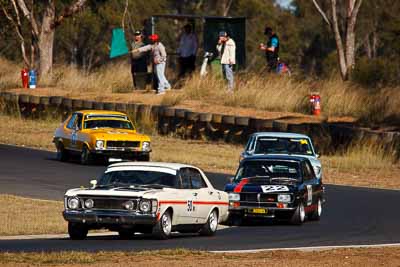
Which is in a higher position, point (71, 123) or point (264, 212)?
point (71, 123)

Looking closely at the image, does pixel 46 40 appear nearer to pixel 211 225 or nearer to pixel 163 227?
pixel 211 225

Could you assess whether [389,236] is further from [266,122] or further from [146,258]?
[266,122]

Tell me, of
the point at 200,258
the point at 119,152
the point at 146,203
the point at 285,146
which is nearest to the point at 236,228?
the point at 146,203

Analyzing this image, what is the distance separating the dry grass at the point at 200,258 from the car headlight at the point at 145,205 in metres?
1.64

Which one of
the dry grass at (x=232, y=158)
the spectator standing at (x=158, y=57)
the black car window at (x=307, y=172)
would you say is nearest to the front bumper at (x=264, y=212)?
the black car window at (x=307, y=172)

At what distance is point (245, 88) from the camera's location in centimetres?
4075

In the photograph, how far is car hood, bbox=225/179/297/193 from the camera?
21312mm

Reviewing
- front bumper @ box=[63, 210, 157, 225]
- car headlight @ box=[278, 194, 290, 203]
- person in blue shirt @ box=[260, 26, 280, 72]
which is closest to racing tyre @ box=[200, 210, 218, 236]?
front bumper @ box=[63, 210, 157, 225]

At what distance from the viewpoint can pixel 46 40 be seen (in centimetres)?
4962

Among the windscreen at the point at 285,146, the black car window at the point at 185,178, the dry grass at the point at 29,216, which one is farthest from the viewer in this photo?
the windscreen at the point at 285,146

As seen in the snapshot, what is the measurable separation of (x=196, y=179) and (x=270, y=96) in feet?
67.9

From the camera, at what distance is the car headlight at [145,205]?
17.3m

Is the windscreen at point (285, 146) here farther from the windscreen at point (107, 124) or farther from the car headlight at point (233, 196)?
the windscreen at point (107, 124)

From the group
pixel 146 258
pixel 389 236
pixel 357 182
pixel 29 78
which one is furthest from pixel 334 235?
pixel 29 78
